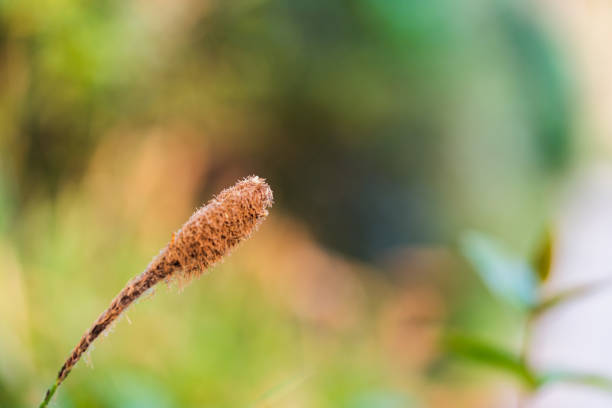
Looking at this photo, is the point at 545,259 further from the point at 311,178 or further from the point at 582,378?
the point at 311,178

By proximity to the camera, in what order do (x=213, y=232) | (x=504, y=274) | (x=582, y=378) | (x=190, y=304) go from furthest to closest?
1. (x=190, y=304)
2. (x=504, y=274)
3. (x=582, y=378)
4. (x=213, y=232)

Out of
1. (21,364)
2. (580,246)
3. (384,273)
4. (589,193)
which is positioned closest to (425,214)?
(384,273)

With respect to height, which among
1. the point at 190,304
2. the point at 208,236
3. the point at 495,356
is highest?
the point at 190,304

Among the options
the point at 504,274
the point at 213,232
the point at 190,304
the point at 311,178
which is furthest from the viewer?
the point at 311,178

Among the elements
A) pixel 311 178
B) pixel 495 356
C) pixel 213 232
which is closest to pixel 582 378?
pixel 495 356

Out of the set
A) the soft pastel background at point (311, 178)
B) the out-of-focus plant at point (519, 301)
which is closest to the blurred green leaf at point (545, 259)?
the out-of-focus plant at point (519, 301)

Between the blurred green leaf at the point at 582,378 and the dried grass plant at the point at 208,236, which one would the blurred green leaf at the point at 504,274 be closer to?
the blurred green leaf at the point at 582,378

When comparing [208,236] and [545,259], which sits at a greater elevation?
[545,259]
